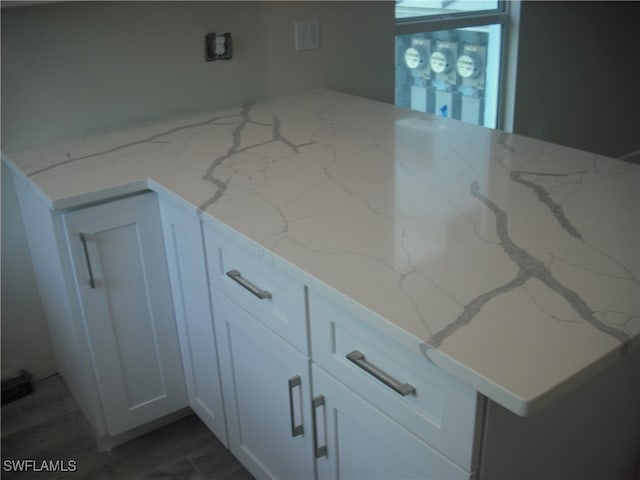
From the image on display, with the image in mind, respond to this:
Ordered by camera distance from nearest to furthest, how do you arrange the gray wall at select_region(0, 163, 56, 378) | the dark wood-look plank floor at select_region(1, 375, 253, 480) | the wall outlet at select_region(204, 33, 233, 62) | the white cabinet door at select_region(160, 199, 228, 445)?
the white cabinet door at select_region(160, 199, 228, 445) → the dark wood-look plank floor at select_region(1, 375, 253, 480) → the gray wall at select_region(0, 163, 56, 378) → the wall outlet at select_region(204, 33, 233, 62)

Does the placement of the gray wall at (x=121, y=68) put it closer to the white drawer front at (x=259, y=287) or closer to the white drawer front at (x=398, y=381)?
the white drawer front at (x=259, y=287)

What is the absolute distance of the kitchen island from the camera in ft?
3.05

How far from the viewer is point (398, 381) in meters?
Result: 1.07

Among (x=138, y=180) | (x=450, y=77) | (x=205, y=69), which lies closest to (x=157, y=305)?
(x=138, y=180)

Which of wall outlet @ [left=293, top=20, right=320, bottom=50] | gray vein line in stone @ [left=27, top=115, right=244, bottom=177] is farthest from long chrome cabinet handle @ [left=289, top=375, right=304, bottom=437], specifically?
wall outlet @ [left=293, top=20, right=320, bottom=50]

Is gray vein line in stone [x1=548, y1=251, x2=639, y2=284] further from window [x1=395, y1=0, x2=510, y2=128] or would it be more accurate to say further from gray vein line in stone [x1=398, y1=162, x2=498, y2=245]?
window [x1=395, y1=0, x2=510, y2=128]

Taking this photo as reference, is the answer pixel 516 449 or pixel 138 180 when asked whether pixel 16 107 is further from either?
pixel 516 449

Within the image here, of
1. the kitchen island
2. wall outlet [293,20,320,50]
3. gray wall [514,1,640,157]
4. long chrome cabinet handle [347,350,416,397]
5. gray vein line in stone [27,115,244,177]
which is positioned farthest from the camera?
gray wall [514,1,640,157]

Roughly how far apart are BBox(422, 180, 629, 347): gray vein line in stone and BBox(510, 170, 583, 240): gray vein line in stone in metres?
0.11

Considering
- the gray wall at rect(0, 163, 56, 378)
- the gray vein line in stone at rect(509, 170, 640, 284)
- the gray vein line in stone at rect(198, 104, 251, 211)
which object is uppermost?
the gray vein line in stone at rect(198, 104, 251, 211)

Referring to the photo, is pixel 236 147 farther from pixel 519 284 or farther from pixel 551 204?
pixel 519 284

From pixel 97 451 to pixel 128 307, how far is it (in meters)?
0.51

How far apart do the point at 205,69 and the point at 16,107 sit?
62 centimetres

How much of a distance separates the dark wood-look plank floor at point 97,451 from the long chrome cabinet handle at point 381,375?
88 centimetres
